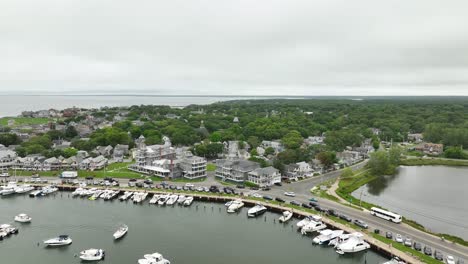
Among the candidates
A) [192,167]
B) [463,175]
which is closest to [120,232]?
[192,167]

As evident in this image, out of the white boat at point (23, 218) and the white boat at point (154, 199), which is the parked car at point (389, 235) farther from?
the white boat at point (23, 218)

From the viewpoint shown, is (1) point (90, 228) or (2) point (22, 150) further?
(2) point (22, 150)

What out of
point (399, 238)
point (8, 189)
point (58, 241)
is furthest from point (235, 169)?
point (8, 189)

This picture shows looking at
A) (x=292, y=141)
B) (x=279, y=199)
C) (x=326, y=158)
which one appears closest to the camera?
(x=279, y=199)

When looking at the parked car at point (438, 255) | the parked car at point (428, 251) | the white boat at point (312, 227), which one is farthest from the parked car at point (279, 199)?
the parked car at point (438, 255)

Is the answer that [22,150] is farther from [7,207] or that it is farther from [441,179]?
[441,179]

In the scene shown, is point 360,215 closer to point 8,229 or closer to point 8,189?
point 8,229
